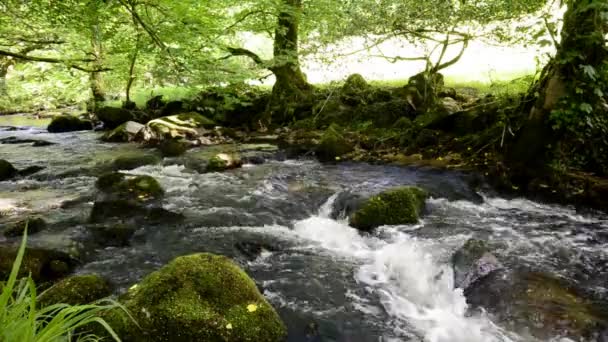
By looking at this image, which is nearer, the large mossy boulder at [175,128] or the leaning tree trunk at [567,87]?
the leaning tree trunk at [567,87]

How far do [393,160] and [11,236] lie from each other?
738 cm

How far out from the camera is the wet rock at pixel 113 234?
5977 millimetres

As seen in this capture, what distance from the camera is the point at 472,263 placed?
16.2 ft

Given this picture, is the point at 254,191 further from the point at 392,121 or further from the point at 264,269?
the point at 392,121

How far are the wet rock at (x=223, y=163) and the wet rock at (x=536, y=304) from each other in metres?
6.55

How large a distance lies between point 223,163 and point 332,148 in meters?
2.64

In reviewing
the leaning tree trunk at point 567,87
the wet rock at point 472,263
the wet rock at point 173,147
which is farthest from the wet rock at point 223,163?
the wet rock at point 472,263

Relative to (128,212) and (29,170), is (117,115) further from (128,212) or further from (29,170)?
(128,212)

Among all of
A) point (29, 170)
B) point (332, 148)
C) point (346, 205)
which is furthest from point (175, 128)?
point (346, 205)

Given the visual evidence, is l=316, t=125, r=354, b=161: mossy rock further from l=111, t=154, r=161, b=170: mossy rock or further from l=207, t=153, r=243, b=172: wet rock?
l=111, t=154, r=161, b=170: mossy rock

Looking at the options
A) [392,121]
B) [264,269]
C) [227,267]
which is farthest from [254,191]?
[392,121]

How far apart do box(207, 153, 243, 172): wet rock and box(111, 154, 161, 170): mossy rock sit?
1.57 metres

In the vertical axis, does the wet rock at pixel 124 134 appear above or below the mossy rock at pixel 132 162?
above

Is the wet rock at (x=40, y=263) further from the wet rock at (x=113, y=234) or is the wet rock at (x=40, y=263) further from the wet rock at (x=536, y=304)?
the wet rock at (x=536, y=304)
